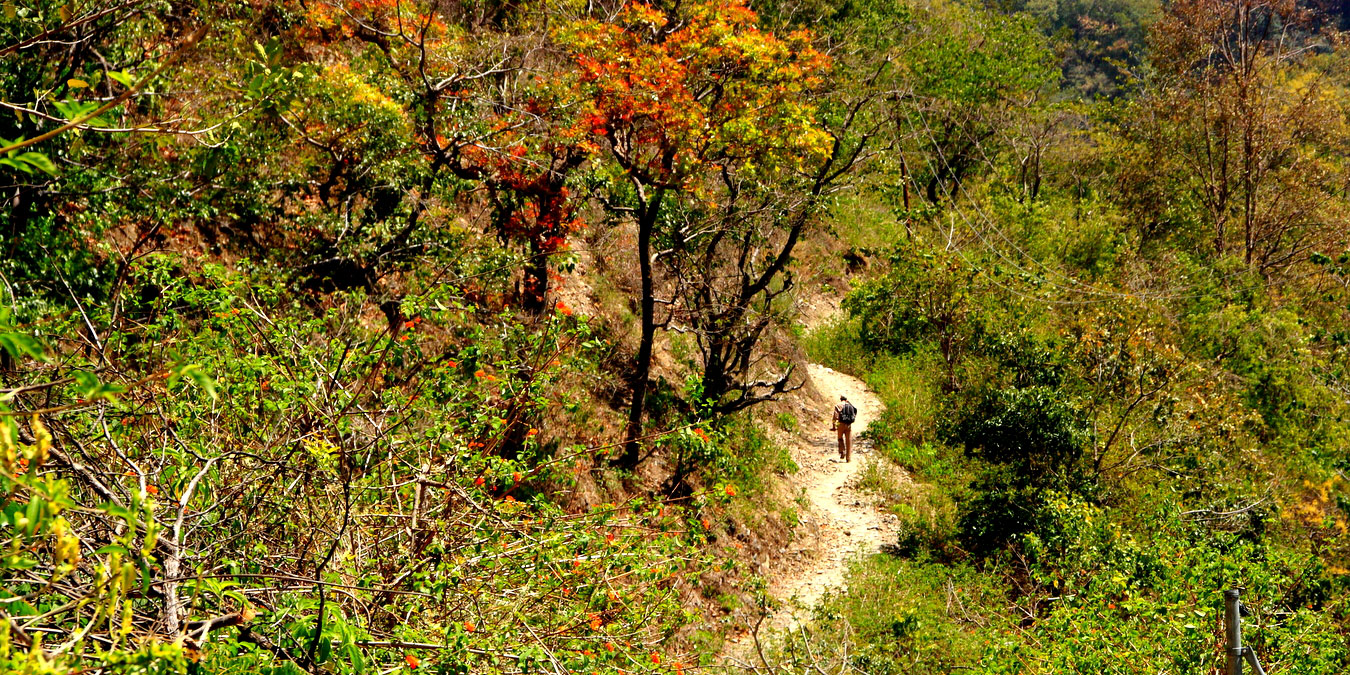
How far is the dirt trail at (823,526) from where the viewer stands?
11789 millimetres

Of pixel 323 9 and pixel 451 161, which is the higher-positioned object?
pixel 323 9

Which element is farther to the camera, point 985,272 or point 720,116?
point 985,272

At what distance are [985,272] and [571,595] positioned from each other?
15402 mm

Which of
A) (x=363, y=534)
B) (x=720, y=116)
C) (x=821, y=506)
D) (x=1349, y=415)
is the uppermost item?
(x=720, y=116)

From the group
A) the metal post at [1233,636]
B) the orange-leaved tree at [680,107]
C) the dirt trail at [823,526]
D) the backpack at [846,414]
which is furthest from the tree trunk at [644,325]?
the metal post at [1233,636]

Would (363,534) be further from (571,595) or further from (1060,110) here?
(1060,110)

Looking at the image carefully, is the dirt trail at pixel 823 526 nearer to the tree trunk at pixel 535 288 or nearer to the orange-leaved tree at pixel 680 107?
the orange-leaved tree at pixel 680 107

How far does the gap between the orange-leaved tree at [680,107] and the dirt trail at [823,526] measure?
281 cm

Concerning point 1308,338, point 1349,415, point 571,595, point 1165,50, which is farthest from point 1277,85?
point 571,595

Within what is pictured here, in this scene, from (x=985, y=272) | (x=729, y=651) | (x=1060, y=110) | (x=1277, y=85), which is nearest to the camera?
(x=729, y=651)

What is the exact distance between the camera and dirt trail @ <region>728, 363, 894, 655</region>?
1179cm

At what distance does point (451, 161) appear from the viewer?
10.8m

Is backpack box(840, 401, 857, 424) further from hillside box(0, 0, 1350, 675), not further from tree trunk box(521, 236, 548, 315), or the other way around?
tree trunk box(521, 236, 548, 315)

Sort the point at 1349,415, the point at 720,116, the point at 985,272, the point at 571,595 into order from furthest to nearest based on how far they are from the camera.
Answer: the point at 985,272, the point at 1349,415, the point at 720,116, the point at 571,595
